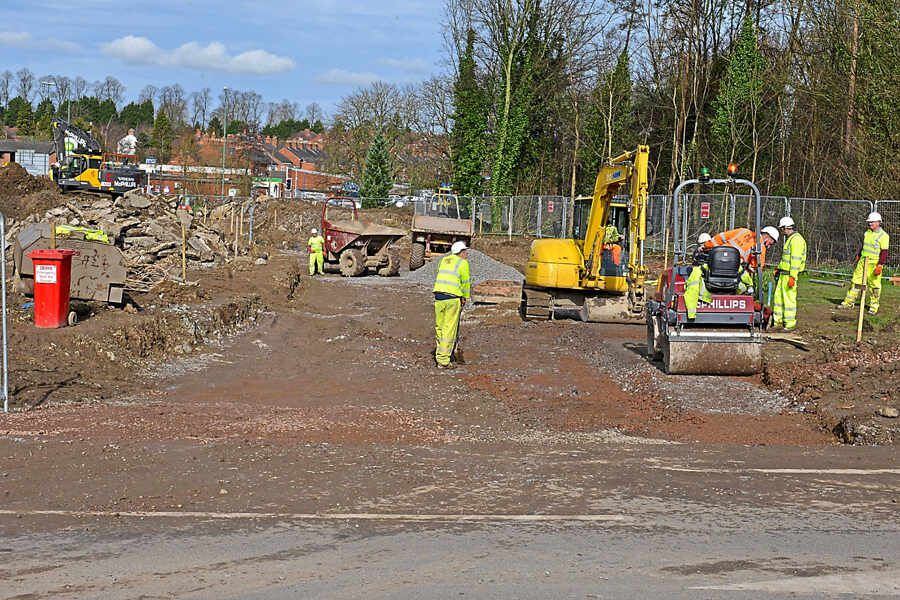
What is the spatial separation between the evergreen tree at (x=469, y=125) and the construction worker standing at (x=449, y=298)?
37.5 meters

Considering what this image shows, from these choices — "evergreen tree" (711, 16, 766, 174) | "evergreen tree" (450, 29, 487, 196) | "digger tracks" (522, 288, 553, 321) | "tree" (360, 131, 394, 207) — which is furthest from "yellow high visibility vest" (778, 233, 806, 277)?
"tree" (360, 131, 394, 207)

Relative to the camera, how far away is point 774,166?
40.2m

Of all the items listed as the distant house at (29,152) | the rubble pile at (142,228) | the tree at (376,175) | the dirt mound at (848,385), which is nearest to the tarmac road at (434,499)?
the dirt mound at (848,385)

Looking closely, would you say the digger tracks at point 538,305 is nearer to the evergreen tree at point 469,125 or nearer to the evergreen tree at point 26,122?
the evergreen tree at point 469,125

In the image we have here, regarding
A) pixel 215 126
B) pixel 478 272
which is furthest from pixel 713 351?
pixel 215 126

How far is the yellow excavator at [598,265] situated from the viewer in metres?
19.3

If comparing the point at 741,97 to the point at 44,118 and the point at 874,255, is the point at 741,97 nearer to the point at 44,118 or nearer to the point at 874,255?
the point at 874,255

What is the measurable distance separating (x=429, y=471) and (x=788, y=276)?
31.2 ft

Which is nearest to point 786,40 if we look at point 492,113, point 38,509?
point 492,113

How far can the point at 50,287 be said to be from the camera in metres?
14.4

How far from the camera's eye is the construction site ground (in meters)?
5.77

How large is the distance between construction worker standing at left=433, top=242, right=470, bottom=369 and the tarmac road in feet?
5.90

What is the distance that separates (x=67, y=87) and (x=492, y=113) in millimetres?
89225

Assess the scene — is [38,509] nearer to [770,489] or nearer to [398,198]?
[770,489]
